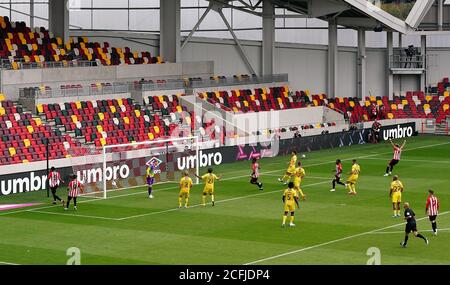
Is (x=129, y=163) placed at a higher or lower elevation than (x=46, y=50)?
lower

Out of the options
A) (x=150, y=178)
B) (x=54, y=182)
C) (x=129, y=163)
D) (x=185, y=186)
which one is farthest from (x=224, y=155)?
(x=185, y=186)

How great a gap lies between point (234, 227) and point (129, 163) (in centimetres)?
1177

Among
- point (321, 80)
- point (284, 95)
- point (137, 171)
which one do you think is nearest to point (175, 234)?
point (137, 171)

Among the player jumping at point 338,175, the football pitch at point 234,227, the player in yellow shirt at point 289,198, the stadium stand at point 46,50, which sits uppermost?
the stadium stand at point 46,50

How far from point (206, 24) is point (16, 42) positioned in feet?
74.4

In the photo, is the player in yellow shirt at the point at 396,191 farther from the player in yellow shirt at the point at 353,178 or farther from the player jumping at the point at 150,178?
the player jumping at the point at 150,178

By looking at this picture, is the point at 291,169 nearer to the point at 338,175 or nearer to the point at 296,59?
the point at 338,175

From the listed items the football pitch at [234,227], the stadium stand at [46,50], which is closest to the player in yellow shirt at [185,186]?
the football pitch at [234,227]

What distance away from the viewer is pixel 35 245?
3369 cm

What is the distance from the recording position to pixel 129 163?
1876 inches

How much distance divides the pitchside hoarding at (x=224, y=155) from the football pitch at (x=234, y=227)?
79 centimetres

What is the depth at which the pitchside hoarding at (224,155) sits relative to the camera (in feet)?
148

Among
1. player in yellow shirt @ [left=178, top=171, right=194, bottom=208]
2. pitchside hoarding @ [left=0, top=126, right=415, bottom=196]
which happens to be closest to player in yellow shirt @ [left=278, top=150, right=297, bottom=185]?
pitchside hoarding @ [left=0, top=126, right=415, bottom=196]

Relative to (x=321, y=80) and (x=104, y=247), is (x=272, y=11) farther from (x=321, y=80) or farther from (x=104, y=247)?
(x=104, y=247)
